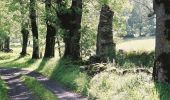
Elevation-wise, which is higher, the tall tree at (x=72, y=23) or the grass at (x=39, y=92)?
the tall tree at (x=72, y=23)

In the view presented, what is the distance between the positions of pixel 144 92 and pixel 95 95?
4783 millimetres

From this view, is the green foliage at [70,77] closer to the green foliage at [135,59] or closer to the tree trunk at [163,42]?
the green foliage at [135,59]

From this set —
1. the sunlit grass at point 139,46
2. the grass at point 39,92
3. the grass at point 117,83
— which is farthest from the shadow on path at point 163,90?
the sunlit grass at point 139,46

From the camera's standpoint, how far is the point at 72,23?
35469 mm

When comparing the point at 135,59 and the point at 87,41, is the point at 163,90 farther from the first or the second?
the point at 87,41

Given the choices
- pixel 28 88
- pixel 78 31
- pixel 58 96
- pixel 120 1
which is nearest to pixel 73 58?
pixel 78 31

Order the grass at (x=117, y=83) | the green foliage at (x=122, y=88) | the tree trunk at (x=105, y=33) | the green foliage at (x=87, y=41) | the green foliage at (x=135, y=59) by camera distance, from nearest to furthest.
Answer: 1. the green foliage at (x=122, y=88)
2. the grass at (x=117, y=83)
3. the green foliage at (x=135, y=59)
4. the tree trunk at (x=105, y=33)
5. the green foliage at (x=87, y=41)

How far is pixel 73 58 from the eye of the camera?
113 ft

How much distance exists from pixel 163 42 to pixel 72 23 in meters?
19.5

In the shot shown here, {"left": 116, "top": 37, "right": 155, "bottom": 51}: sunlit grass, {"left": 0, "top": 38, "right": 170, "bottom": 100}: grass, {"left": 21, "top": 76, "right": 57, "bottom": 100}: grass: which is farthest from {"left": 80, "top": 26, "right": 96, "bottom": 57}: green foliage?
{"left": 21, "top": 76, "right": 57, "bottom": 100}: grass

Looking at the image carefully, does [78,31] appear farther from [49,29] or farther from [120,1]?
[49,29]

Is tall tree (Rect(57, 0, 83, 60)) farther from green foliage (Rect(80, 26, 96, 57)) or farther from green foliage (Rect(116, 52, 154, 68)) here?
green foliage (Rect(80, 26, 96, 57))

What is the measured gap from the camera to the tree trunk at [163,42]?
16.3m

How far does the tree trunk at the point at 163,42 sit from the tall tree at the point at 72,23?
17.9 metres
